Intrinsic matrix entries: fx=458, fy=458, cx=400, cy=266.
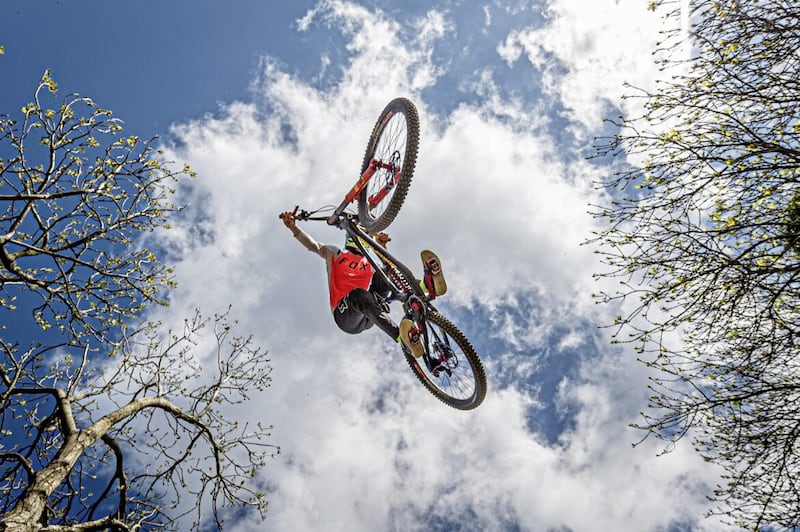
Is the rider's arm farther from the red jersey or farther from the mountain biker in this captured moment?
the red jersey

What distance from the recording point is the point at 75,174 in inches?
214

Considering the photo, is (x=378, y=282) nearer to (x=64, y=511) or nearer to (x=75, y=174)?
(x=75, y=174)

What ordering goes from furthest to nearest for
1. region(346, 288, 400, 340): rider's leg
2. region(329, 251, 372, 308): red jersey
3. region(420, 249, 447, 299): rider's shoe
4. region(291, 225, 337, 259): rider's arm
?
region(291, 225, 337, 259): rider's arm, region(329, 251, 372, 308): red jersey, region(346, 288, 400, 340): rider's leg, region(420, 249, 447, 299): rider's shoe

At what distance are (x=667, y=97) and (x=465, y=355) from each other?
4269mm

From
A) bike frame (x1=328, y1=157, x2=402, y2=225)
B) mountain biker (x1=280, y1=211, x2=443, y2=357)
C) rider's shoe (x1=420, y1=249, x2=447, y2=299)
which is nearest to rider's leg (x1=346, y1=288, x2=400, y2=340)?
mountain biker (x1=280, y1=211, x2=443, y2=357)

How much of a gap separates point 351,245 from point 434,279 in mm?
1900

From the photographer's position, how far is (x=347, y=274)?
7438 millimetres

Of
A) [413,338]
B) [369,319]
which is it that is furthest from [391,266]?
[413,338]

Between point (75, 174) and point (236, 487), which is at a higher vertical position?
point (75, 174)

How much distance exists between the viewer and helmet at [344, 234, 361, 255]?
7.73 metres

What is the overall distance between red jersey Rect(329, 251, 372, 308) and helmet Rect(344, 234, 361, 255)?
146mm

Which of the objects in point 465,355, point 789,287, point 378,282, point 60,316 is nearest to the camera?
point 789,287

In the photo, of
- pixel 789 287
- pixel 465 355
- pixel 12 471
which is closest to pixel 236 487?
pixel 12 471

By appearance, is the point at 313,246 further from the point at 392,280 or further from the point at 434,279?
the point at 434,279
